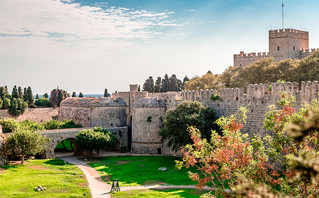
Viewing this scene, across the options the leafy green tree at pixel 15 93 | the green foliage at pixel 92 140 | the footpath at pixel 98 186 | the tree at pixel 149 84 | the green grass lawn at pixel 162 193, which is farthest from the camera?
the leafy green tree at pixel 15 93

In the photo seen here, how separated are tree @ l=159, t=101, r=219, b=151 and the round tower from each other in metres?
6.83

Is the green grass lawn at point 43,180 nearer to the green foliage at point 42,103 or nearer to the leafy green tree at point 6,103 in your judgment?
the leafy green tree at point 6,103

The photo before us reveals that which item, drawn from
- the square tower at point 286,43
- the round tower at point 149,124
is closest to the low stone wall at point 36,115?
the round tower at point 149,124

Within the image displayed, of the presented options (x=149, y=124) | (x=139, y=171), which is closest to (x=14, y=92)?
A: (x=149, y=124)

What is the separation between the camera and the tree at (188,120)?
2984 centimetres

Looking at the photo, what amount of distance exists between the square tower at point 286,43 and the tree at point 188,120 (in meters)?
27.0

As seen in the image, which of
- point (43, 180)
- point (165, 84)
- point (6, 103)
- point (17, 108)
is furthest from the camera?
point (165, 84)

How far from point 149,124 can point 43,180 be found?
15761 mm

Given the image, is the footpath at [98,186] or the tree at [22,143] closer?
the footpath at [98,186]

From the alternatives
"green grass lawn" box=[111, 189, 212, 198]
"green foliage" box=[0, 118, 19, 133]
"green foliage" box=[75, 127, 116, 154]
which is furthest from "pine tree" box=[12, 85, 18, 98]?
"green grass lawn" box=[111, 189, 212, 198]

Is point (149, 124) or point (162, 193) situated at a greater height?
point (149, 124)

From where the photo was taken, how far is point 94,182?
2609 cm

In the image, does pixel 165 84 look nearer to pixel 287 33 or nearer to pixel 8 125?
pixel 287 33

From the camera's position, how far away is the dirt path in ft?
75.2
